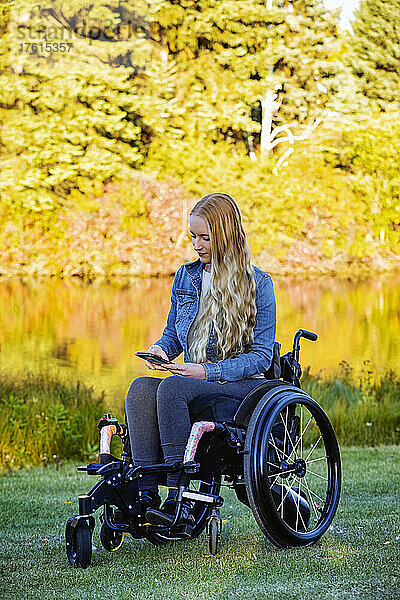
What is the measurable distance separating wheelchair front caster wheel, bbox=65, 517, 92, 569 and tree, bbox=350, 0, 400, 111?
7.25m

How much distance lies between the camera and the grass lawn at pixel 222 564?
2566 millimetres

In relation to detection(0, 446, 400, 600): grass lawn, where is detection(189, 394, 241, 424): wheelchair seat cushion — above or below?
above

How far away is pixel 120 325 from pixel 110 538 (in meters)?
5.72

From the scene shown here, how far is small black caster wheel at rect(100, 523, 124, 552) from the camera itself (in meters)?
2.92

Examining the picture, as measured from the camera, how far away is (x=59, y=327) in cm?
862

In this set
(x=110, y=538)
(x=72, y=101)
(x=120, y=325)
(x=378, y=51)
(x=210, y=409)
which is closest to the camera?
(x=210, y=409)

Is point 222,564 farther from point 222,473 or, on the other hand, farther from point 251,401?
point 251,401

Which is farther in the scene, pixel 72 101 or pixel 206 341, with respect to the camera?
pixel 72 101

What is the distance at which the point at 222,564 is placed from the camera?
282 cm

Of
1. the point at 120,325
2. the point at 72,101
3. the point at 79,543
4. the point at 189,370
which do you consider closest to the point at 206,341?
the point at 189,370

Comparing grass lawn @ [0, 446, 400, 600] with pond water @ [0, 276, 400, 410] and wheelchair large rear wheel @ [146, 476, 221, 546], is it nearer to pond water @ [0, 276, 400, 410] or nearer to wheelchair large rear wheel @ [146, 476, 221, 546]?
wheelchair large rear wheel @ [146, 476, 221, 546]

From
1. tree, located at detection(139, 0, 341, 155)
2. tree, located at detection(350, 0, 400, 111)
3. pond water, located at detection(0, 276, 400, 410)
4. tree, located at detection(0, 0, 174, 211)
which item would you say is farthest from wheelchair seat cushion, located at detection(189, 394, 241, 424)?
tree, located at detection(350, 0, 400, 111)

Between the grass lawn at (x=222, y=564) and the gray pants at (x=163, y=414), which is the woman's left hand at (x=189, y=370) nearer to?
the gray pants at (x=163, y=414)

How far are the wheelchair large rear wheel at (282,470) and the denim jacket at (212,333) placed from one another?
0.12 metres
